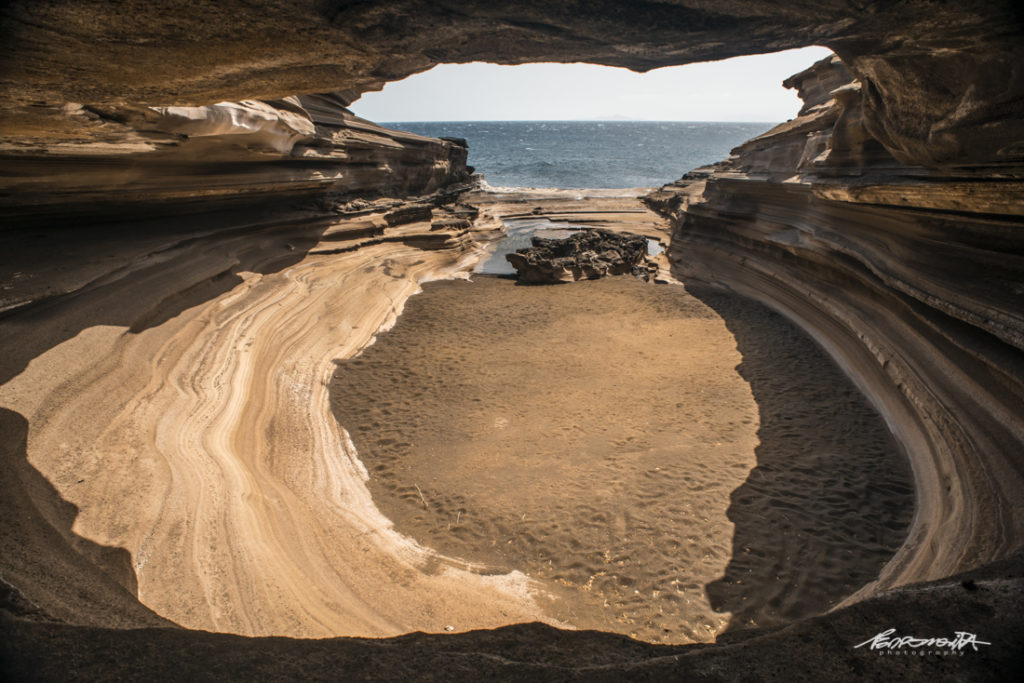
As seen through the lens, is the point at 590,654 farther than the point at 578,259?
No

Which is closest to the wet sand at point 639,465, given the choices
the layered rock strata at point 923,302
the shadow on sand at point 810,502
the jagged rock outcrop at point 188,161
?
the shadow on sand at point 810,502

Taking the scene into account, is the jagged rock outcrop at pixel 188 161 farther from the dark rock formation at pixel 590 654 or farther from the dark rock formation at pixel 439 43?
the dark rock formation at pixel 590 654

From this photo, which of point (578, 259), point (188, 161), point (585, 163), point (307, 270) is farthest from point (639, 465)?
point (585, 163)

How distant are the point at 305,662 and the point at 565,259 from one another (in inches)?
522

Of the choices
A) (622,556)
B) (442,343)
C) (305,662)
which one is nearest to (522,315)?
(442,343)

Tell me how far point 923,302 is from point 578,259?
934 cm

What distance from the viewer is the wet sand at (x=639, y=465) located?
4.61 metres

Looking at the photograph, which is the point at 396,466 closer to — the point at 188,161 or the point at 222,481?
the point at 222,481

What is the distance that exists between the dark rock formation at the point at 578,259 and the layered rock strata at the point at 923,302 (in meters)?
4.24

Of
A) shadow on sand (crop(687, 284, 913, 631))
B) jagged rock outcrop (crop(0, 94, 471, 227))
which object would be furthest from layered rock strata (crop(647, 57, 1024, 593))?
jagged rock outcrop (crop(0, 94, 471, 227))

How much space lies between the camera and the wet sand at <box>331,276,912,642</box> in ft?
15.1

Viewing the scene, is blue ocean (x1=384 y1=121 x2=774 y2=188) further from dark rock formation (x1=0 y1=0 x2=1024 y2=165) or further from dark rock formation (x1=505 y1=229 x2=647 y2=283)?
dark rock formation (x1=0 y1=0 x2=1024 y2=165)

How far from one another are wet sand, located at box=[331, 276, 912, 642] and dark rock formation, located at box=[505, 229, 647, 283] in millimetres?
4158

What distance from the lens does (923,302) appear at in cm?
621
